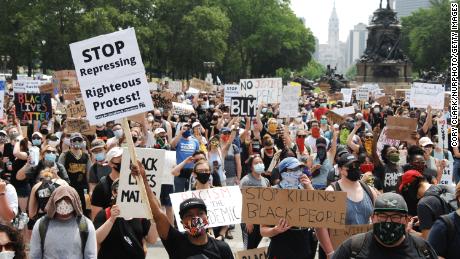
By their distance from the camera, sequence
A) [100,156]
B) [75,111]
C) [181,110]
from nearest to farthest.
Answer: [100,156] → [75,111] → [181,110]

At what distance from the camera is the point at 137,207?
6.79m

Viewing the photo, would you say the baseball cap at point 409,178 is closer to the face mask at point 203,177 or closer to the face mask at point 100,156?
the face mask at point 203,177

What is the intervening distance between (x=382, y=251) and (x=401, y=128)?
10.5m

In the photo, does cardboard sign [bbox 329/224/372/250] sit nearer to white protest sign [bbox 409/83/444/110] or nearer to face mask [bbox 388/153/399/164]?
face mask [bbox 388/153/399/164]

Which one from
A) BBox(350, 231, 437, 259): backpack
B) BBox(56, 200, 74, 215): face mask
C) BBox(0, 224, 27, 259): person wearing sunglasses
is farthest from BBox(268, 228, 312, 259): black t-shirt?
BBox(0, 224, 27, 259): person wearing sunglasses

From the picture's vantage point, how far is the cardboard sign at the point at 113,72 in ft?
22.4

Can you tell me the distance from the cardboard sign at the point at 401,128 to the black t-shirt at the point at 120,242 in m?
8.68

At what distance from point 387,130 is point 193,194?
7.33 metres

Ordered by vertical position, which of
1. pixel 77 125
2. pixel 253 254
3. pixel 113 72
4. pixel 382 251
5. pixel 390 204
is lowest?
pixel 253 254

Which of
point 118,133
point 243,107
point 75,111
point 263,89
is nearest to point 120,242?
point 118,133

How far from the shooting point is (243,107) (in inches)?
648

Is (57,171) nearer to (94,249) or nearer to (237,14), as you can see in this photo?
(94,249)

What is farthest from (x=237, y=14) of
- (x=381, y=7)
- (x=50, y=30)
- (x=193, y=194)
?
(x=193, y=194)

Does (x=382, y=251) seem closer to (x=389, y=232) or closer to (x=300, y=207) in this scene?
(x=389, y=232)
